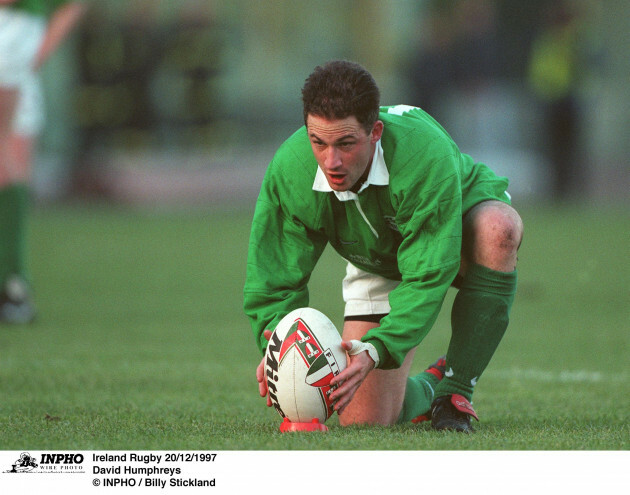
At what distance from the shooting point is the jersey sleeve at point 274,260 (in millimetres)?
4309

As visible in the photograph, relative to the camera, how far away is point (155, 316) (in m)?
7.81

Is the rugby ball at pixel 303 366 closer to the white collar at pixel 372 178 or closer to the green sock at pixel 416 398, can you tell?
the white collar at pixel 372 178

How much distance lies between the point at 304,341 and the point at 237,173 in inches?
574

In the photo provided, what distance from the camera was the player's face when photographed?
396 cm

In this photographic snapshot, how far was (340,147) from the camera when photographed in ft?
13.1

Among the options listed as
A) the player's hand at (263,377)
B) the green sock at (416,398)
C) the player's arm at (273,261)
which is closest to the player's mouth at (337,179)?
the player's arm at (273,261)

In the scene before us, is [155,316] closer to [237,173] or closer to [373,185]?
[373,185]

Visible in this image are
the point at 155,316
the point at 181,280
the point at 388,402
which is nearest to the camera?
the point at 388,402

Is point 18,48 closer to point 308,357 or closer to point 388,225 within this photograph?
point 388,225

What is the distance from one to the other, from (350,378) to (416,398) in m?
0.99

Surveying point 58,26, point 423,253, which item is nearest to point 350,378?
point 423,253

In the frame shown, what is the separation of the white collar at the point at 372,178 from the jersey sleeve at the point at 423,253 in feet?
0.19
